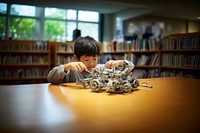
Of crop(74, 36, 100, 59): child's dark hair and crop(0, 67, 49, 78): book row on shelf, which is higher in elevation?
crop(74, 36, 100, 59): child's dark hair

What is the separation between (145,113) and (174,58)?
12.8ft

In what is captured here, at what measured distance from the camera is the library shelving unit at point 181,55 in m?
3.87

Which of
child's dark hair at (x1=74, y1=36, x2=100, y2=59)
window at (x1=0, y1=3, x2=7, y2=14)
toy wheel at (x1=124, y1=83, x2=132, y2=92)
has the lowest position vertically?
toy wheel at (x1=124, y1=83, x2=132, y2=92)

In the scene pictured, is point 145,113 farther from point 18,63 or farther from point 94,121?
point 18,63

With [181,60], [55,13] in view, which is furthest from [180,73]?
[55,13]

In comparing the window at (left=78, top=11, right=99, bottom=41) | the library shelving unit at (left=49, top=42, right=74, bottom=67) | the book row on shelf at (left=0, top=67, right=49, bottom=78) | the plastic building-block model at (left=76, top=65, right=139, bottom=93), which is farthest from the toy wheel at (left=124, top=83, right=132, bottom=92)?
the window at (left=78, top=11, right=99, bottom=41)

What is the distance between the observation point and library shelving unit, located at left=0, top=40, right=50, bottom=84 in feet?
16.1

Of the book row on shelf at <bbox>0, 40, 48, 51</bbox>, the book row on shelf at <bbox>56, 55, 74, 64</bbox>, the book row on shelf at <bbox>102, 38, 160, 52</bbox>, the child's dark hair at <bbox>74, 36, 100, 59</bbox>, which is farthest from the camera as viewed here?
the book row on shelf at <bbox>56, 55, 74, 64</bbox>

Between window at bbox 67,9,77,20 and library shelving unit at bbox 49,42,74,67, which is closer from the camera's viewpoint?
library shelving unit at bbox 49,42,74,67

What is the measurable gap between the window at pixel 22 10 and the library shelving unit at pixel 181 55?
4451mm

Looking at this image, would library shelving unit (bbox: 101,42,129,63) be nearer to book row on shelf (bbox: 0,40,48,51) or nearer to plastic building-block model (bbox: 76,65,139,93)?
book row on shelf (bbox: 0,40,48,51)

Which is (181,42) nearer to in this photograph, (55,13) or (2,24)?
(55,13)

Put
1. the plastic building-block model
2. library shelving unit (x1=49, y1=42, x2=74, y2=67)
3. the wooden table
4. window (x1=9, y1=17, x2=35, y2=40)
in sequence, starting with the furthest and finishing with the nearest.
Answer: window (x1=9, y1=17, x2=35, y2=40) → library shelving unit (x1=49, y1=42, x2=74, y2=67) → the plastic building-block model → the wooden table

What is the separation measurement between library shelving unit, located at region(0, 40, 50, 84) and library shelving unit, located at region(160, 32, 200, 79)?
294 cm
